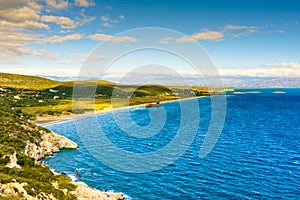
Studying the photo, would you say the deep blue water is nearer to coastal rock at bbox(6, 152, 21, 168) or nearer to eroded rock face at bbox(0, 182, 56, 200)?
coastal rock at bbox(6, 152, 21, 168)

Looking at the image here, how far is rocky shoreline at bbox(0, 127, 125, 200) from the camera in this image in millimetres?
36719


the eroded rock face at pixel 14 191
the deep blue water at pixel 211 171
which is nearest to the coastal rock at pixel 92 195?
the deep blue water at pixel 211 171

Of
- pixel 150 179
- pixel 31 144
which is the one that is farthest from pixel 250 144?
pixel 31 144

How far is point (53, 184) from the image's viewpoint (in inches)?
1975

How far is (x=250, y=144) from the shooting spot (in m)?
95.1

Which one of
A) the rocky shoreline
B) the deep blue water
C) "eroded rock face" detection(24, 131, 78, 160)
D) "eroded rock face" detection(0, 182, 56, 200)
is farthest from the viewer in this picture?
"eroded rock face" detection(24, 131, 78, 160)

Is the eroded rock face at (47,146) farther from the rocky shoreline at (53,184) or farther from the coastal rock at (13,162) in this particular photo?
the coastal rock at (13,162)

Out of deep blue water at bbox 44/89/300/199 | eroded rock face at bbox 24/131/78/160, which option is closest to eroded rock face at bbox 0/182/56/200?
deep blue water at bbox 44/89/300/199

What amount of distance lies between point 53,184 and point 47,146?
41.4 meters

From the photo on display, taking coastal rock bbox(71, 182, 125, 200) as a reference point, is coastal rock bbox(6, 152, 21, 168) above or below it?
above

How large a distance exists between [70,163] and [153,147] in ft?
92.5

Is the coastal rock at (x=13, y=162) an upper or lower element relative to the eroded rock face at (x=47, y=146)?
upper

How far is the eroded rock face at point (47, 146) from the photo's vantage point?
78.5 m

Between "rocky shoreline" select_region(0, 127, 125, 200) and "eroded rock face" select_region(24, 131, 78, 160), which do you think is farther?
"eroded rock face" select_region(24, 131, 78, 160)
